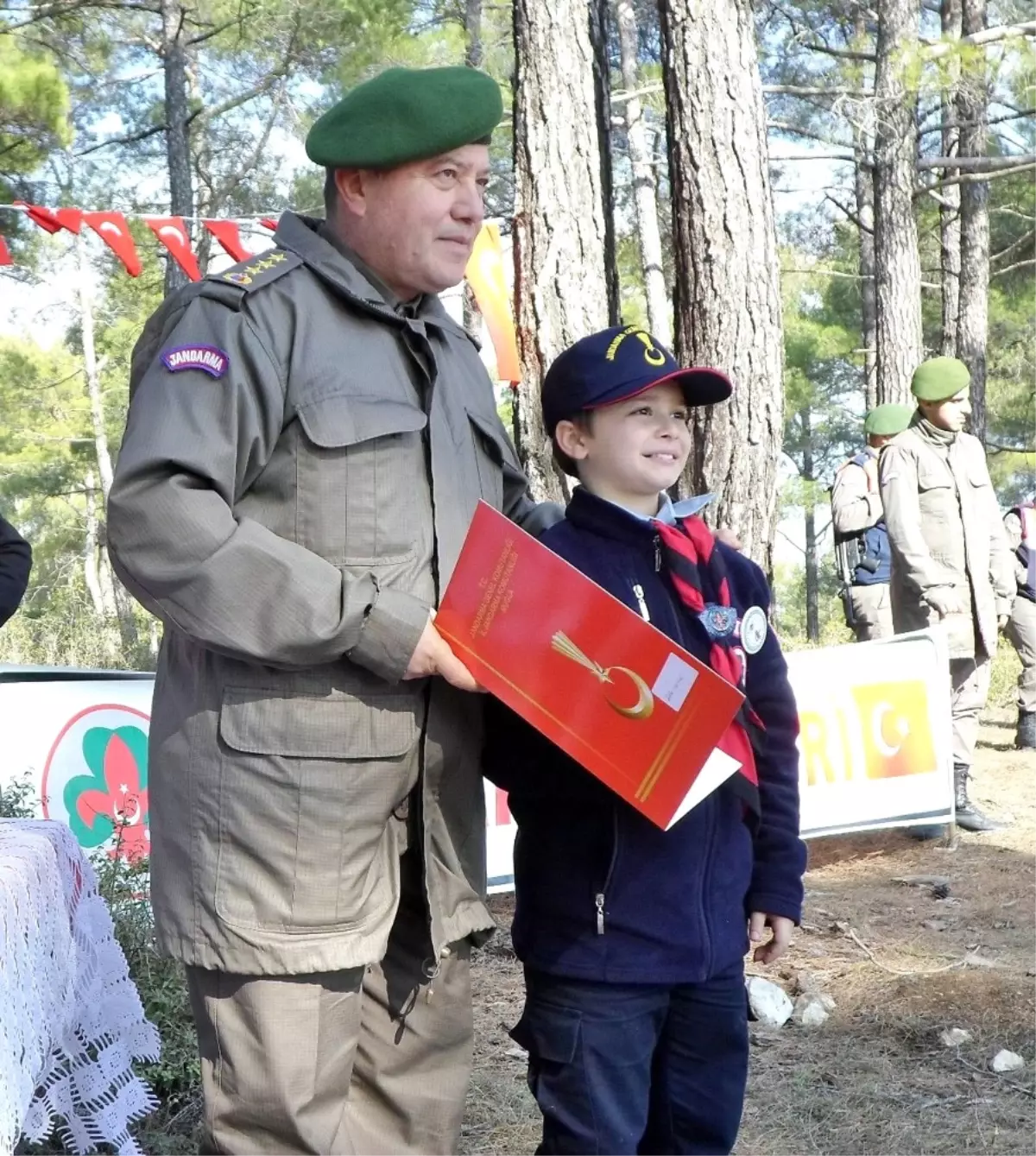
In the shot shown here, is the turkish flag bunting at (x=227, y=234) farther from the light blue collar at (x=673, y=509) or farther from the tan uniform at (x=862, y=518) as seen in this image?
the light blue collar at (x=673, y=509)

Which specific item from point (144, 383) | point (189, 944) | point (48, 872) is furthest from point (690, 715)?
point (48, 872)

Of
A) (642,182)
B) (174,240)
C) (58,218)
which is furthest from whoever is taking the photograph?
(642,182)

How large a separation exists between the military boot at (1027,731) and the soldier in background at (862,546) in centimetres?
142

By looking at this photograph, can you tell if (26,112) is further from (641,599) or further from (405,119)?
(641,599)

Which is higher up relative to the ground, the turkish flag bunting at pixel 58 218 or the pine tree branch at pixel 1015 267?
the pine tree branch at pixel 1015 267

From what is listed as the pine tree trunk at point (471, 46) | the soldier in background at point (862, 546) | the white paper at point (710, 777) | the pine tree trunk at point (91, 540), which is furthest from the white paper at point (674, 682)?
the pine tree trunk at point (91, 540)

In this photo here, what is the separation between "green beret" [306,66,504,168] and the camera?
7.09 ft

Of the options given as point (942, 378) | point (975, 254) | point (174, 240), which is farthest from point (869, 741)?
point (975, 254)

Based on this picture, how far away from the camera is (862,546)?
→ 8.11 meters

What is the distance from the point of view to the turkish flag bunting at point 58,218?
10.8m

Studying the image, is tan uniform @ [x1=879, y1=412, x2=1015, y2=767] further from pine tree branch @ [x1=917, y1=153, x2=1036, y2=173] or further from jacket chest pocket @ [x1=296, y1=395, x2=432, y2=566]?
pine tree branch @ [x1=917, y1=153, x2=1036, y2=173]

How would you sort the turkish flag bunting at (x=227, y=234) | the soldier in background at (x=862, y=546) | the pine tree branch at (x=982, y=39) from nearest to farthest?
1. the soldier in background at (x=862, y=546)
2. the pine tree branch at (x=982, y=39)
3. the turkish flag bunting at (x=227, y=234)

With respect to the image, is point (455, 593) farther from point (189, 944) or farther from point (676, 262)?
point (676, 262)

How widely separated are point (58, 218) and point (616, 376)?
947 cm
